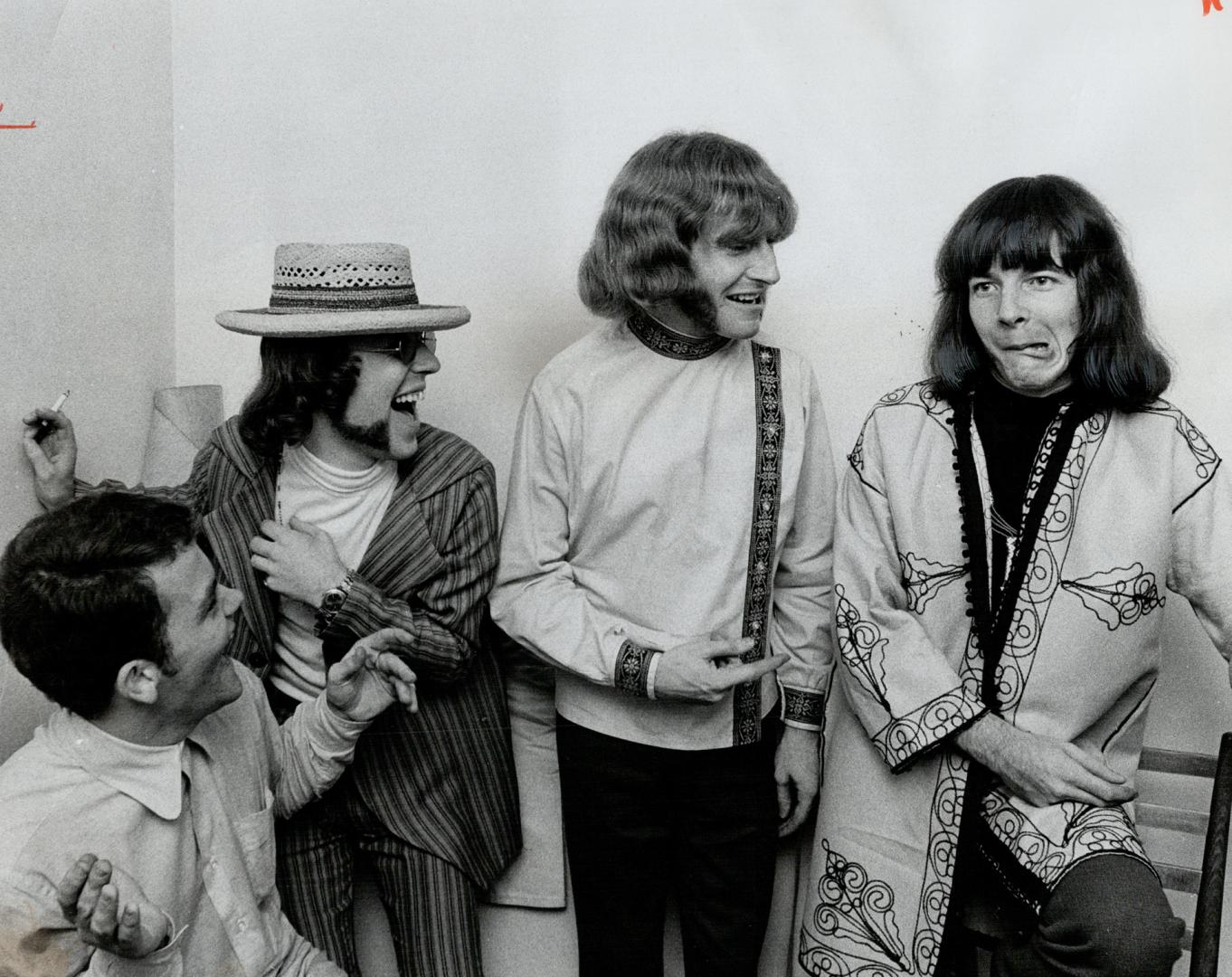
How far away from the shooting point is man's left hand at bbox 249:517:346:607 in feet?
6.84

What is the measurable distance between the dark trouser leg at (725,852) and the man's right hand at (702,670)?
18 cm

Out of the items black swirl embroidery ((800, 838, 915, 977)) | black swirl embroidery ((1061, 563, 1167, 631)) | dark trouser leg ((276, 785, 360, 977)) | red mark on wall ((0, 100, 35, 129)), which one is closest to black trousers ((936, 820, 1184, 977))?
black swirl embroidery ((800, 838, 915, 977))

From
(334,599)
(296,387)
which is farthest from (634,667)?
(296,387)

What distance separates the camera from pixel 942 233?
2.42 meters

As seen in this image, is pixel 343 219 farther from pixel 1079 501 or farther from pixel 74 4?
pixel 1079 501

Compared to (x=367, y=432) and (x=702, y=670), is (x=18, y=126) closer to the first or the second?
(x=367, y=432)

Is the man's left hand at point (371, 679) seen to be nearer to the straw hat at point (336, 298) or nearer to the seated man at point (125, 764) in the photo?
the seated man at point (125, 764)

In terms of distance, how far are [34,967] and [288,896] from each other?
2.33ft

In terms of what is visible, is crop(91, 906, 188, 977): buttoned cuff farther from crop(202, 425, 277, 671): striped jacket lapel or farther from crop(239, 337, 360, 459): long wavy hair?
crop(239, 337, 360, 459): long wavy hair

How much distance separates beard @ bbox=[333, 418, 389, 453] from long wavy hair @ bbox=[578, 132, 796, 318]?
46cm

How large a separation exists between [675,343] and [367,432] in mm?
527

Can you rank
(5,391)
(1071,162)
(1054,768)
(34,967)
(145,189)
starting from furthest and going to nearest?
(145,189)
(1071,162)
(5,391)
(1054,768)
(34,967)

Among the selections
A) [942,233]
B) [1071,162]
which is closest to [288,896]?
[942,233]

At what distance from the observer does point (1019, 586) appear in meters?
1.97
